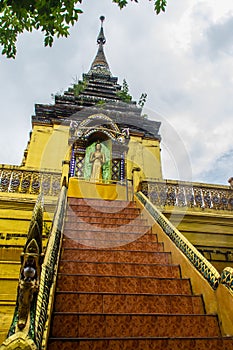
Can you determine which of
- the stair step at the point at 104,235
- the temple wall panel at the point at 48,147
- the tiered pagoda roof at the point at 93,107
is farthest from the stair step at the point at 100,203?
the tiered pagoda roof at the point at 93,107

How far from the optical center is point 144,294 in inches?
129

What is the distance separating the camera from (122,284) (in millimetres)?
3492

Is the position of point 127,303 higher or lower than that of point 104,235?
lower

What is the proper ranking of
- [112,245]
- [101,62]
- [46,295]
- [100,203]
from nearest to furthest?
[46,295] → [112,245] → [100,203] → [101,62]

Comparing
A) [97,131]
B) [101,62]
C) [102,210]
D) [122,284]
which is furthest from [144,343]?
[101,62]

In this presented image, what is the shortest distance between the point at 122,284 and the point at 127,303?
36 centimetres

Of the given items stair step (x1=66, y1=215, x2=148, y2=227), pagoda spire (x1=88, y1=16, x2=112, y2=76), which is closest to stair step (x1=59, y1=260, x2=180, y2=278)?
stair step (x1=66, y1=215, x2=148, y2=227)

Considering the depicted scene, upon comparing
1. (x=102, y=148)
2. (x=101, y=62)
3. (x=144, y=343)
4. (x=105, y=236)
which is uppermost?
(x=101, y=62)

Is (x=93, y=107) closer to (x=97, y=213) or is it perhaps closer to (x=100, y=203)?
(x=100, y=203)

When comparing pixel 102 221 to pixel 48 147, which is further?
pixel 48 147

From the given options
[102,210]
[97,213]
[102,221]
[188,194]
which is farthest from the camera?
[188,194]

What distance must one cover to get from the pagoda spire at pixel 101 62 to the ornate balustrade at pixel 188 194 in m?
12.6

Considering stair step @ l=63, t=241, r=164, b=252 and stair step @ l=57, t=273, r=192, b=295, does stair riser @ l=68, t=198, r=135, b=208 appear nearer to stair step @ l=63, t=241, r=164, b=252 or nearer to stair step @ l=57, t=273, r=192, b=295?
stair step @ l=63, t=241, r=164, b=252

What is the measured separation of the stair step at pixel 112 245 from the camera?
4453mm
